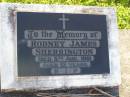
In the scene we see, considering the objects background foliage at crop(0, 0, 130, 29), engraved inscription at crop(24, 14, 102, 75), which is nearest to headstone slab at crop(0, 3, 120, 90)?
engraved inscription at crop(24, 14, 102, 75)

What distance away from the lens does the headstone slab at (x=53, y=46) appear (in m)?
4.60

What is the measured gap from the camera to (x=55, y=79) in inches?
186

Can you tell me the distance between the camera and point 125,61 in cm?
543

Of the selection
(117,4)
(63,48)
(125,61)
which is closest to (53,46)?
(63,48)

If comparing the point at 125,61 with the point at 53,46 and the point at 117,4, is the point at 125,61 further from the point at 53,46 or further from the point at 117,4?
the point at 117,4

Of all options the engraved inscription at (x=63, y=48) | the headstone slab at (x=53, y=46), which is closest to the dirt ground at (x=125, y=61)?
the headstone slab at (x=53, y=46)

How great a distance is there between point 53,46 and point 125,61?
1113 millimetres

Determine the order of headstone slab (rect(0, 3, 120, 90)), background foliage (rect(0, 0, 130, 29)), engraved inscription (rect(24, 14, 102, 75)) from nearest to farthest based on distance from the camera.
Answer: headstone slab (rect(0, 3, 120, 90))
engraved inscription (rect(24, 14, 102, 75))
background foliage (rect(0, 0, 130, 29))

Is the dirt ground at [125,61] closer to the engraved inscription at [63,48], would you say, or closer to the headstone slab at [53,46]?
the headstone slab at [53,46]

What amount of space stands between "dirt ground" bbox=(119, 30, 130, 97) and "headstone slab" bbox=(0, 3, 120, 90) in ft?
0.93

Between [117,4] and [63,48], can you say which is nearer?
[63,48]

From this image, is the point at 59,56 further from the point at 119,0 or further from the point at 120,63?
the point at 119,0

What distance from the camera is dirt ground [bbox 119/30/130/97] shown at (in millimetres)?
5211

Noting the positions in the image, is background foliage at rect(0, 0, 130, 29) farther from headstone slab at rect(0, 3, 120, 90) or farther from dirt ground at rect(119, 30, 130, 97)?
headstone slab at rect(0, 3, 120, 90)
